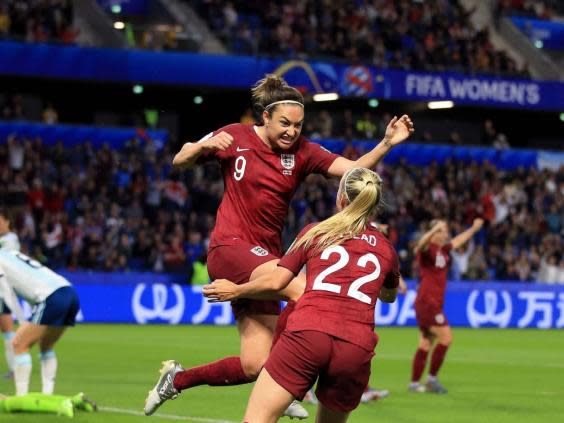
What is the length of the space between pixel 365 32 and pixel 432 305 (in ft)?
79.1

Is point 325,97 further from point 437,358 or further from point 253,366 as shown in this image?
point 253,366

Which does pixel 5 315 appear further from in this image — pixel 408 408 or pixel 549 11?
pixel 549 11

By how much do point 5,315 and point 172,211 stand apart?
16589 mm

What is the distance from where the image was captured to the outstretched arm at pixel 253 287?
7.11m

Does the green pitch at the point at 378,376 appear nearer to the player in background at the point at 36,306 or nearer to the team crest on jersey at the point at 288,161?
the player in background at the point at 36,306

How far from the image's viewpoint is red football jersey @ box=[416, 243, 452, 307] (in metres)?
15.9

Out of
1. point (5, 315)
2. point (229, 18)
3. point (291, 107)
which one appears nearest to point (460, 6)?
point (229, 18)

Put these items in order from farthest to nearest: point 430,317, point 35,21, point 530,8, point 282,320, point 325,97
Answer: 1. point 530,8
2. point 325,97
3. point 35,21
4. point 430,317
5. point 282,320

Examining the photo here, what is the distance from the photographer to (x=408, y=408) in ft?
42.9

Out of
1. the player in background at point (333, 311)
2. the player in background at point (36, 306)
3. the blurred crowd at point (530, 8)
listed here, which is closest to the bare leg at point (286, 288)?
the player in background at point (333, 311)

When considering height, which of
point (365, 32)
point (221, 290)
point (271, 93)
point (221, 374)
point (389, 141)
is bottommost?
point (221, 374)

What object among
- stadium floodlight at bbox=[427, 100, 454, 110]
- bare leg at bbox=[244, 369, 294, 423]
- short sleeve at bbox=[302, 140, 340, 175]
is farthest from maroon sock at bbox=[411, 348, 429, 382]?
stadium floodlight at bbox=[427, 100, 454, 110]

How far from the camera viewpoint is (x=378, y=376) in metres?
17.0

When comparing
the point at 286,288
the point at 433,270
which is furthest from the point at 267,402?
the point at 433,270
